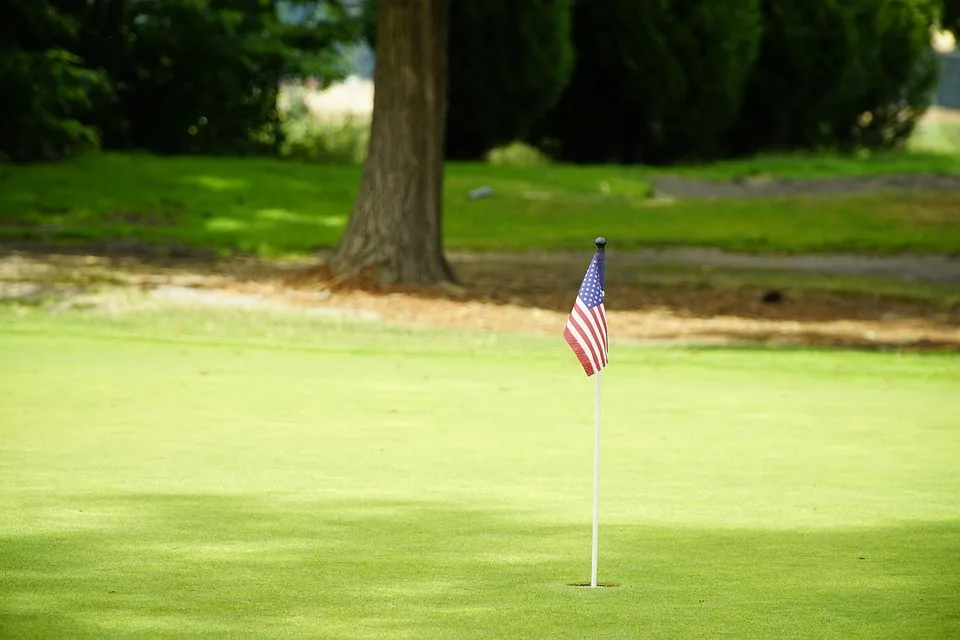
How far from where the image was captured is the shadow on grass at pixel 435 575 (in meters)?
6.23

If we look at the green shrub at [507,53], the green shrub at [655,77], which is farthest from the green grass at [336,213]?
the green shrub at [655,77]

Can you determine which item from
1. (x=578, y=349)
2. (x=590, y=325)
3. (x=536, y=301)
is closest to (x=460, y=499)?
(x=578, y=349)

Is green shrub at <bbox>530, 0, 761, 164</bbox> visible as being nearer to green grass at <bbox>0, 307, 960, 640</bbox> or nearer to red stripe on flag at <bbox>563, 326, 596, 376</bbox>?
green grass at <bbox>0, 307, 960, 640</bbox>

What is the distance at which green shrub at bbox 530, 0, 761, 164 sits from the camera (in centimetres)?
4225

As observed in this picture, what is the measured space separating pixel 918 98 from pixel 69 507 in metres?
41.3

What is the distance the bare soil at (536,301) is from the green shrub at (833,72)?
19.9 metres

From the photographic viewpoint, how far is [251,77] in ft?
128

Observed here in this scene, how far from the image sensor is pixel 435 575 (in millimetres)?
7043

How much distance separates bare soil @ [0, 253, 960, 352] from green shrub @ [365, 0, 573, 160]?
45.2 feet

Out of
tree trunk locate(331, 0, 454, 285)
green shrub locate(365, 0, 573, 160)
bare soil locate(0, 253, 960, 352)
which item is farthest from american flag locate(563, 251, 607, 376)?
green shrub locate(365, 0, 573, 160)

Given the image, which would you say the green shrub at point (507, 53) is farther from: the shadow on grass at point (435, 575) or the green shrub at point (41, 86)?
the shadow on grass at point (435, 575)

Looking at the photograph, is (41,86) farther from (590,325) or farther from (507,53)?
(590,325)

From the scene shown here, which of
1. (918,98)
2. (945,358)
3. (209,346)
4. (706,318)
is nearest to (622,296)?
(706,318)

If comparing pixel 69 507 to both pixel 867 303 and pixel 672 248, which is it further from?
pixel 672 248
